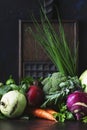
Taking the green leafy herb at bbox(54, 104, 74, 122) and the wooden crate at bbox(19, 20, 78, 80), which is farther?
the wooden crate at bbox(19, 20, 78, 80)

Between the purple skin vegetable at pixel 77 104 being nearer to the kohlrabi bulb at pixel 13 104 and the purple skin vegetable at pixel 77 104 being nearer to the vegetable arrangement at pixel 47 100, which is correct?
the vegetable arrangement at pixel 47 100

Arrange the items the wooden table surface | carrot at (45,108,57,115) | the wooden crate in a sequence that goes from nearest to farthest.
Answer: the wooden table surface
carrot at (45,108,57,115)
the wooden crate

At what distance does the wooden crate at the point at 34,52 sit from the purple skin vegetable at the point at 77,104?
565mm

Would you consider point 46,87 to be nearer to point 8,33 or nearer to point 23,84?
point 23,84

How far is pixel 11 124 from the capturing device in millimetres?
1104

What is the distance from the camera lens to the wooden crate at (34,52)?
1719mm

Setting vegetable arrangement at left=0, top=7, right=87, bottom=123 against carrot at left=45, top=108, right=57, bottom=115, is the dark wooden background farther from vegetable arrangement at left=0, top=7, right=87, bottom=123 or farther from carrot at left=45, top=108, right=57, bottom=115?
carrot at left=45, top=108, right=57, bottom=115

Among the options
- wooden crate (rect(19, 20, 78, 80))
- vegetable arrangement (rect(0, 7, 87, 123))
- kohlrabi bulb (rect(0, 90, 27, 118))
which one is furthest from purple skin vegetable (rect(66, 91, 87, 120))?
wooden crate (rect(19, 20, 78, 80))

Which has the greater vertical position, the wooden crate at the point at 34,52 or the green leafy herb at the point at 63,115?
the wooden crate at the point at 34,52

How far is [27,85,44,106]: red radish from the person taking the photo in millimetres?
1188

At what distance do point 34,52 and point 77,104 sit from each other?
633 millimetres

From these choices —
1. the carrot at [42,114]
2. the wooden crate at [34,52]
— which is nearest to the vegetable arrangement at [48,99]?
the carrot at [42,114]

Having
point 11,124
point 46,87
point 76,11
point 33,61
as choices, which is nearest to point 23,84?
point 46,87

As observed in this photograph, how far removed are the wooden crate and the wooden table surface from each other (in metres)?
0.60
